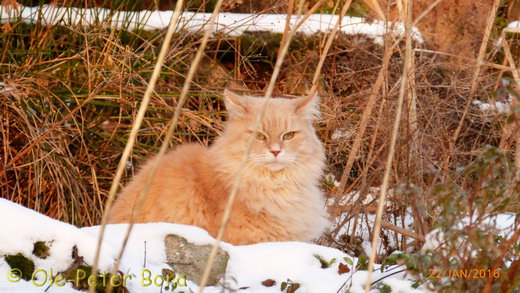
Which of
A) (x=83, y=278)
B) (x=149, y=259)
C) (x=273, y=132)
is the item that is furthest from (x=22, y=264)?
(x=273, y=132)

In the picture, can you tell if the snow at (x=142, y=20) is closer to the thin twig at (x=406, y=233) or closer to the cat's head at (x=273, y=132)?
the cat's head at (x=273, y=132)

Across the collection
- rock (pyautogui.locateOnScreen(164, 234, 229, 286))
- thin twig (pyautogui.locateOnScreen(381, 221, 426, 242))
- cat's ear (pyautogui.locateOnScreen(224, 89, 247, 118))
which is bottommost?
thin twig (pyautogui.locateOnScreen(381, 221, 426, 242))

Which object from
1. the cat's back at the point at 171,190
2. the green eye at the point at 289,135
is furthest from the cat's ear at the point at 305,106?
the cat's back at the point at 171,190

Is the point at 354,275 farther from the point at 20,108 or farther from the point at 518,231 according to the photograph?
the point at 20,108

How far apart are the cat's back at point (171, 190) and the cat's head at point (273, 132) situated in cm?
20

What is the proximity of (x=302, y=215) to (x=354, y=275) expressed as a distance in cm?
107

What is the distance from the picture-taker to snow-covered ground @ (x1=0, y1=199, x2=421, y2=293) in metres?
2.03

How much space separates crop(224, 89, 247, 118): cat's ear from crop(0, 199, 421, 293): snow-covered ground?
944 mm

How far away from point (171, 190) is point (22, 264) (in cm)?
121

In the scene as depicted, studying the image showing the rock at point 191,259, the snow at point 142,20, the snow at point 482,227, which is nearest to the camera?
the snow at point 482,227

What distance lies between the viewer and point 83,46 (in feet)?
13.6

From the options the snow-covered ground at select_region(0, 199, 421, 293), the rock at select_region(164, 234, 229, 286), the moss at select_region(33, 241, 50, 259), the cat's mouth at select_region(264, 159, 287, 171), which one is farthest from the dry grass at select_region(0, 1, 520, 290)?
the moss at select_region(33, 241, 50, 259)

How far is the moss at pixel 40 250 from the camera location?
6.72 feet

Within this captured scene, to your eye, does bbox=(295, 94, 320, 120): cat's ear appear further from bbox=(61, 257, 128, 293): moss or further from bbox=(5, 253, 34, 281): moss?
bbox=(5, 253, 34, 281): moss
